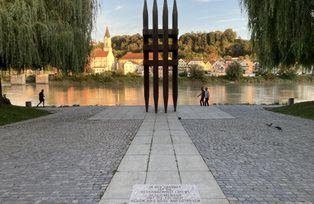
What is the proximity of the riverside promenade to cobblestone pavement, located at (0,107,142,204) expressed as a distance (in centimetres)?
1

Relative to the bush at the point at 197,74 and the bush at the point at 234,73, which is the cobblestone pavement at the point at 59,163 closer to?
the bush at the point at 197,74

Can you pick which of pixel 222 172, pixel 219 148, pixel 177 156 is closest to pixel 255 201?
pixel 222 172

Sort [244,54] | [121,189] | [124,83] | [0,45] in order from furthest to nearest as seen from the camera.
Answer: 1. [244,54]
2. [124,83]
3. [0,45]
4. [121,189]

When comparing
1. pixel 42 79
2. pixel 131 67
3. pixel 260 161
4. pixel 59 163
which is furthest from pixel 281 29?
pixel 131 67

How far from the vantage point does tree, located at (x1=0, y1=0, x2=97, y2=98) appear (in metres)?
17.0

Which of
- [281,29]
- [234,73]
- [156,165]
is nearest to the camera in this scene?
[156,165]

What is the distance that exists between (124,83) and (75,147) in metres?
77.3

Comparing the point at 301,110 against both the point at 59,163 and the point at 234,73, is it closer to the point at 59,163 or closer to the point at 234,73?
the point at 59,163

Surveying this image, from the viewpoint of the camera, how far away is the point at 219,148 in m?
10.2

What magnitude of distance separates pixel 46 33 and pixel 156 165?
11.7m

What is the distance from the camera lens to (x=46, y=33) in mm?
18031

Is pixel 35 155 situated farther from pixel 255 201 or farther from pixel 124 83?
pixel 124 83

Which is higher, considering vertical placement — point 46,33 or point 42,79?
point 46,33

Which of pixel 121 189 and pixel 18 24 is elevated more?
pixel 18 24
